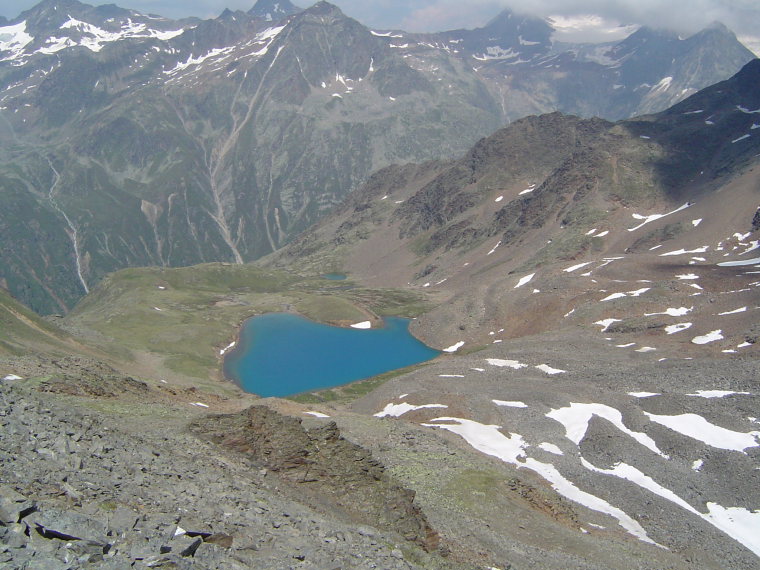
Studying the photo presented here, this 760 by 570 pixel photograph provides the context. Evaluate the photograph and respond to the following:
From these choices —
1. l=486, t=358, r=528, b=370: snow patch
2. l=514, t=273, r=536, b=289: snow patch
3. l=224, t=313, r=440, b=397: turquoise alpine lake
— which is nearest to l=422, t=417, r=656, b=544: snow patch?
l=486, t=358, r=528, b=370: snow patch

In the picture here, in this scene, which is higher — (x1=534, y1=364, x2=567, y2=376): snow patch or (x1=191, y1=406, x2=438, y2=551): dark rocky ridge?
(x1=191, y1=406, x2=438, y2=551): dark rocky ridge

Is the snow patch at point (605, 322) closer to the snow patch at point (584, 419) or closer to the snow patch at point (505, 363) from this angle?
the snow patch at point (505, 363)

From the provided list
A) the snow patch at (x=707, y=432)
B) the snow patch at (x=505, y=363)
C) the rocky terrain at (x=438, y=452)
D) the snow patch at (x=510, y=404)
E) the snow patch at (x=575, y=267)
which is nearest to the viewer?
the rocky terrain at (x=438, y=452)

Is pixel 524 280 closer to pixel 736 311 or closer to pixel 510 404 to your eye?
pixel 736 311

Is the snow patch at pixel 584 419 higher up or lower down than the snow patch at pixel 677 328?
higher up

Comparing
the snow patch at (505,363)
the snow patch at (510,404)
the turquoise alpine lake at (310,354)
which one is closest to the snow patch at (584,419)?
the snow patch at (510,404)

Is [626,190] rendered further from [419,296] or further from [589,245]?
[419,296]

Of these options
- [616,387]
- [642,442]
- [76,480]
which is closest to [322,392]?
[616,387]

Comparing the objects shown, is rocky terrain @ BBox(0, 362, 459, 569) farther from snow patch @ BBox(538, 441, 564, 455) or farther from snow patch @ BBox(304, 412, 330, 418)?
snow patch @ BBox(538, 441, 564, 455)
